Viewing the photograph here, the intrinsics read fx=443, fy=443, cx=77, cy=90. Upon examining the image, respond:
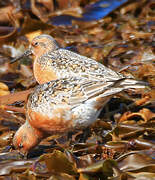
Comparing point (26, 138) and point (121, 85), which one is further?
point (26, 138)

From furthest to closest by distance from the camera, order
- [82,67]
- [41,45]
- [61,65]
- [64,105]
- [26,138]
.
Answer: [41,45]
[61,65]
[82,67]
[26,138]
[64,105]

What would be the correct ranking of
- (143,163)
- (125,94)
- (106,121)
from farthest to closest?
(125,94), (106,121), (143,163)

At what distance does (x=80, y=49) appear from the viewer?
674cm

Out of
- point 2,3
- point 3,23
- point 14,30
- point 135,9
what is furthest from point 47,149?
point 2,3

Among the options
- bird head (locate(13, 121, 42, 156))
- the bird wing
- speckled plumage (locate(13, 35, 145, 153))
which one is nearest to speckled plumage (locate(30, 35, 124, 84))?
the bird wing

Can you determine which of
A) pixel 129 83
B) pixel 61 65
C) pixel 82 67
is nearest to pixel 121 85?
pixel 129 83

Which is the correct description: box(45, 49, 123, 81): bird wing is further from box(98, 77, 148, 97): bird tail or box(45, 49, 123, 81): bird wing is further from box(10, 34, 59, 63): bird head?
box(98, 77, 148, 97): bird tail

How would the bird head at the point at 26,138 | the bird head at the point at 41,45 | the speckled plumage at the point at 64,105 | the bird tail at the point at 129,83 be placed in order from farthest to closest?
the bird head at the point at 41,45
the bird head at the point at 26,138
the speckled plumage at the point at 64,105
the bird tail at the point at 129,83

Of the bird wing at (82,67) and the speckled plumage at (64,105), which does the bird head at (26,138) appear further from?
the bird wing at (82,67)

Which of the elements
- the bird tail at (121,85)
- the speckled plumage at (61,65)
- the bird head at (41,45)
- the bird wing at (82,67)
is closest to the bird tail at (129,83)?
the bird tail at (121,85)

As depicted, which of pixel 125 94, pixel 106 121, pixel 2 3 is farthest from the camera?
pixel 2 3

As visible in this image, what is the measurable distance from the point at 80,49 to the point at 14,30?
1.14 m

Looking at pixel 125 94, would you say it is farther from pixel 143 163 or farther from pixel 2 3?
pixel 2 3

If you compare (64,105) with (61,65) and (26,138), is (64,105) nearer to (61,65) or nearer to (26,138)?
(26,138)
